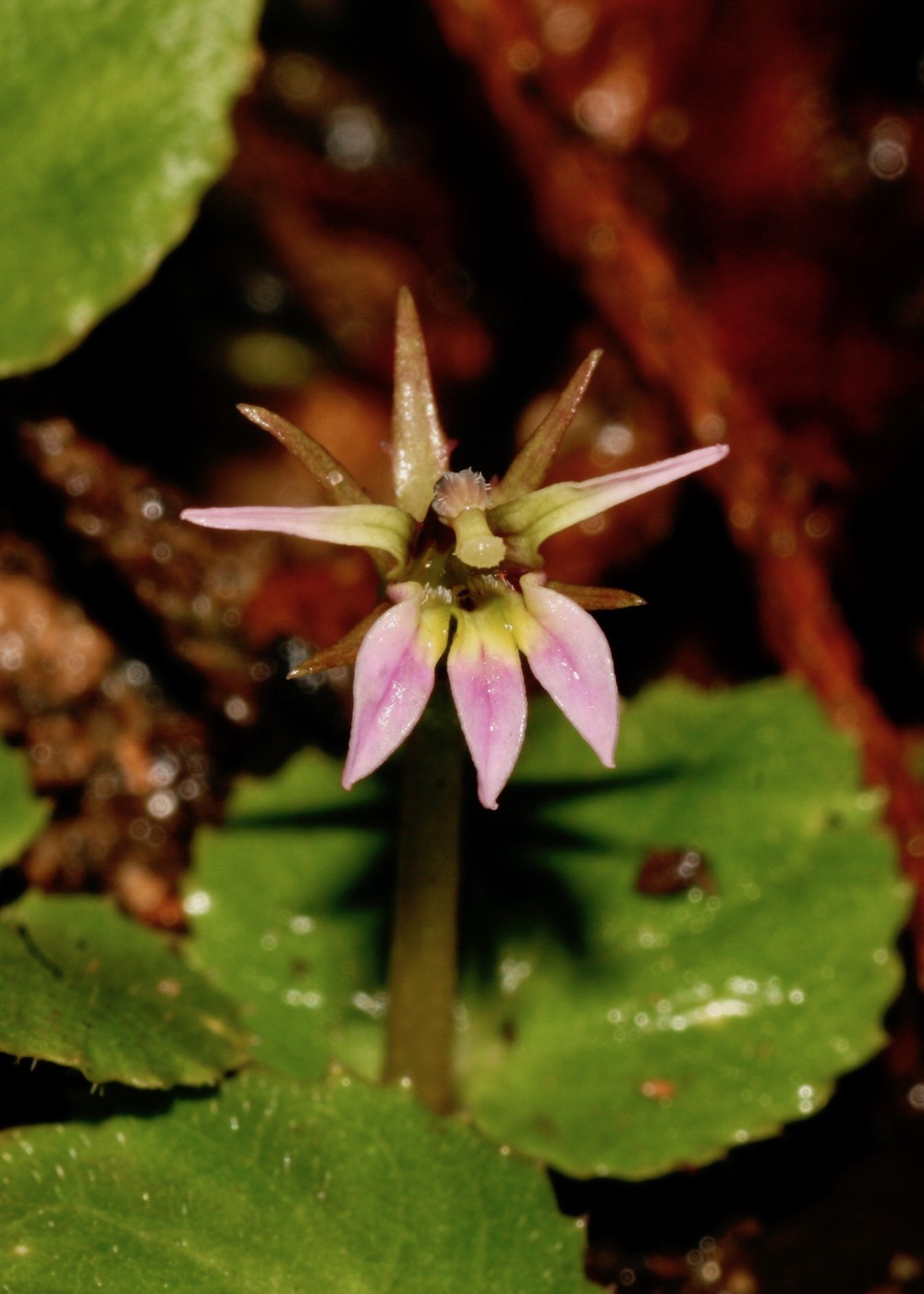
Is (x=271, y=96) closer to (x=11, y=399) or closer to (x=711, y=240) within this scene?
(x=711, y=240)

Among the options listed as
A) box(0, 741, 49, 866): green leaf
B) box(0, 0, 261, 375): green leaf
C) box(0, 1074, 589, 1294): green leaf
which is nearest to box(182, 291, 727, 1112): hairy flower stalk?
box(0, 1074, 589, 1294): green leaf

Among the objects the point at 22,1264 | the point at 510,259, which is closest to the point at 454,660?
the point at 22,1264

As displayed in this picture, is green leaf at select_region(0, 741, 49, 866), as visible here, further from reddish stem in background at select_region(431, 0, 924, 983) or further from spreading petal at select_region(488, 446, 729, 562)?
reddish stem in background at select_region(431, 0, 924, 983)

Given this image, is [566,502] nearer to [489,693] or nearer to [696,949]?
[489,693]

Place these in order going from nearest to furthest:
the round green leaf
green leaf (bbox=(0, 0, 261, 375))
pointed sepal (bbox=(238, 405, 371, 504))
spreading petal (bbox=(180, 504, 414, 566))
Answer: spreading petal (bbox=(180, 504, 414, 566)) < pointed sepal (bbox=(238, 405, 371, 504)) < the round green leaf < green leaf (bbox=(0, 0, 261, 375))

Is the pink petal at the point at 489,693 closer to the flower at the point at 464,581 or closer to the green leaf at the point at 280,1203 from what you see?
the flower at the point at 464,581

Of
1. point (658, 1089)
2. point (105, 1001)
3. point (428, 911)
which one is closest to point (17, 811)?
point (105, 1001)

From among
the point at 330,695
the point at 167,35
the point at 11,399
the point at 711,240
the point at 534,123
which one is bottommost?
the point at 330,695

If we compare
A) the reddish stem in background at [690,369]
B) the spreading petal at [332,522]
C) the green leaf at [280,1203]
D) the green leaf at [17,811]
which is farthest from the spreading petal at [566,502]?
the reddish stem in background at [690,369]
